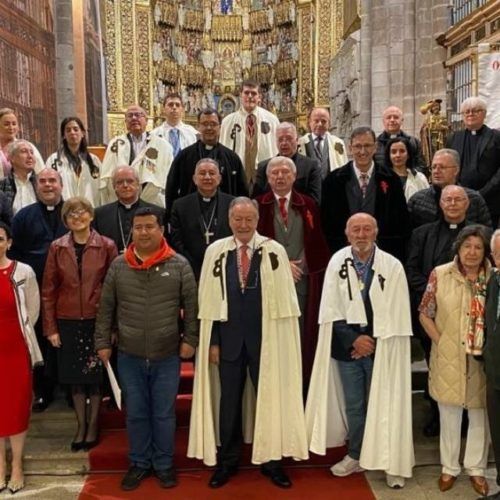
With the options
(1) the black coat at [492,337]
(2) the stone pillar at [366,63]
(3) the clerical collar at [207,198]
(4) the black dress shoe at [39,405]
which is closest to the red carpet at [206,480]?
(4) the black dress shoe at [39,405]

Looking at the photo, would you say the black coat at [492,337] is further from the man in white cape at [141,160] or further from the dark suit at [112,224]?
the man in white cape at [141,160]

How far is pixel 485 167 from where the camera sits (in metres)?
5.46

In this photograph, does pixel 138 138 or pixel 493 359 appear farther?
pixel 138 138

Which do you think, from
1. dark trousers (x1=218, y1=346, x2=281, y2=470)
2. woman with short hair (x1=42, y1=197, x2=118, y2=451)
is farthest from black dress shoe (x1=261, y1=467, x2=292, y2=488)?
woman with short hair (x1=42, y1=197, x2=118, y2=451)

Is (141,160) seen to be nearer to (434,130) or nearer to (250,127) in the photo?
(250,127)

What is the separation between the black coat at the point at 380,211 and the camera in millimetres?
4586

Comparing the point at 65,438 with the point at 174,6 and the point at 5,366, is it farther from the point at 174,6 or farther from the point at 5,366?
the point at 174,6

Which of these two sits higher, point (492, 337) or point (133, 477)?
point (492, 337)

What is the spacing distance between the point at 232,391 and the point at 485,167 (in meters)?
3.08

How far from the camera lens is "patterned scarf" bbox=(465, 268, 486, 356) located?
3.85 meters

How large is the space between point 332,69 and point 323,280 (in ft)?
51.2

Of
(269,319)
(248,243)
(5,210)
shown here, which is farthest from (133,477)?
(5,210)

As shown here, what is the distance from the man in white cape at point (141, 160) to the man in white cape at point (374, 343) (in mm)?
2148

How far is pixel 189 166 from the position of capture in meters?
5.14
